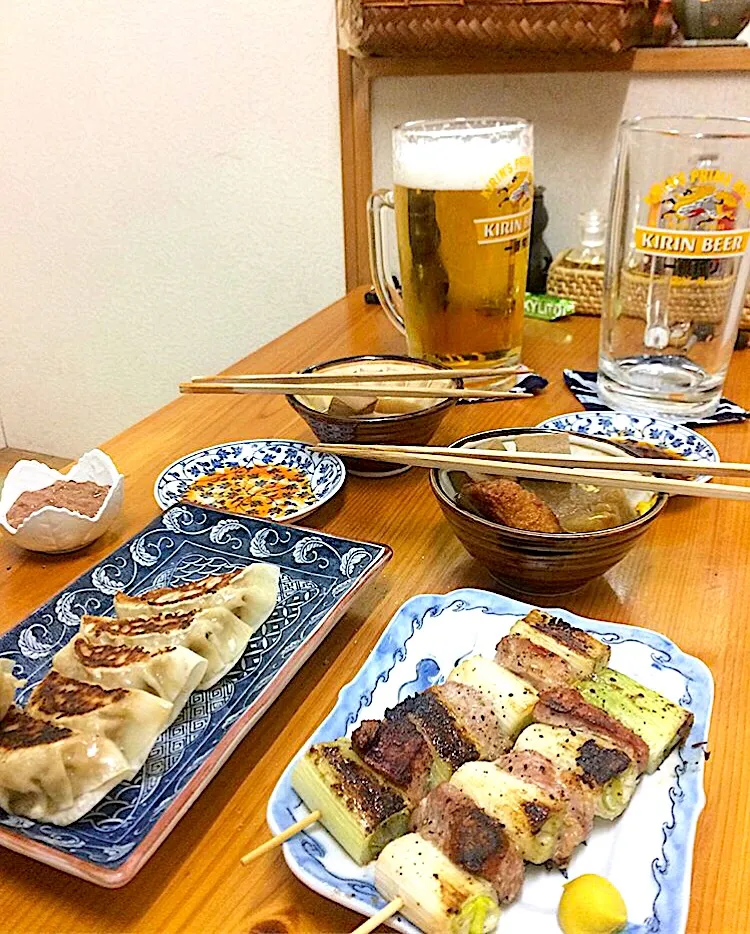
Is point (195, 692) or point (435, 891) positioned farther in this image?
point (195, 692)

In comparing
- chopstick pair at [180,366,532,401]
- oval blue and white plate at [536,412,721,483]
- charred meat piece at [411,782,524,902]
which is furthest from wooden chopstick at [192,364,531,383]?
charred meat piece at [411,782,524,902]

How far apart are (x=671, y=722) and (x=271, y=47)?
5.73 feet

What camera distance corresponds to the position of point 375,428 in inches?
39.8

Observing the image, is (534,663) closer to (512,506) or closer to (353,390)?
(512,506)

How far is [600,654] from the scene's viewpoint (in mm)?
682

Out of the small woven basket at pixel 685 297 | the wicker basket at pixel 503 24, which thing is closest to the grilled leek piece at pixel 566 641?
the small woven basket at pixel 685 297

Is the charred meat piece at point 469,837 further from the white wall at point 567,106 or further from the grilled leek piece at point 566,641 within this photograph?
the white wall at point 567,106

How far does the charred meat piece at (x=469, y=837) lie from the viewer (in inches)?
20.3

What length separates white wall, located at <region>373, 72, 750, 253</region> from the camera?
156cm

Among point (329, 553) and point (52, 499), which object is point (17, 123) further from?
point (329, 553)

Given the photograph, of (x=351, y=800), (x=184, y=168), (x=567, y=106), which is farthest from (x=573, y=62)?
(x=351, y=800)

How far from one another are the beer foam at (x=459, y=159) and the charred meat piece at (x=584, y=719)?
2.40 ft

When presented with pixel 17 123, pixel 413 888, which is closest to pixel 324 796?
pixel 413 888

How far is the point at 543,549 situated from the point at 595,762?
221 mm
